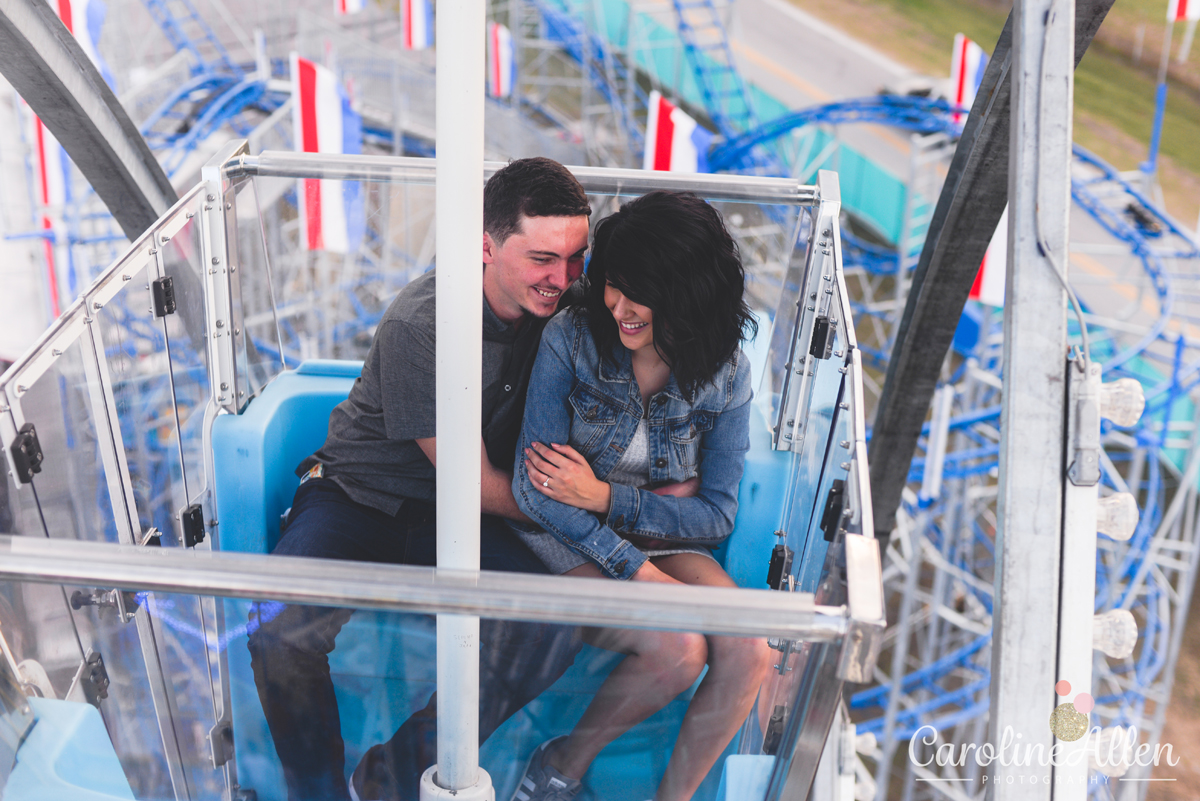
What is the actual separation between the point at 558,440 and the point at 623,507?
6.6 inches

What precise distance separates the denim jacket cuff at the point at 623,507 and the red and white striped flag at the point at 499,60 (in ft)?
24.1

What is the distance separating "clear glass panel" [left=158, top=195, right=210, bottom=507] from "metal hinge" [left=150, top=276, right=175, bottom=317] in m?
0.02

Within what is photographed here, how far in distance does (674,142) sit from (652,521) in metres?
4.56

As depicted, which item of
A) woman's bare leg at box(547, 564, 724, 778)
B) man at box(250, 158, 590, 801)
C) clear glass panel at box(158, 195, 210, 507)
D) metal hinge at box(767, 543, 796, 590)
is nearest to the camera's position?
woman's bare leg at box(547, 564, 724, 778)

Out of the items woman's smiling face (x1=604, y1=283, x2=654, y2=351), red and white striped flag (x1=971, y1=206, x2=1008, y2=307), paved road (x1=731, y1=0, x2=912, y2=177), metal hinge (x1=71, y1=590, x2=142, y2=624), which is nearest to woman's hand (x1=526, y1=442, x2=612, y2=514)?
woman's smiling face (x1=604, y1=283, x2=654, y2=351)

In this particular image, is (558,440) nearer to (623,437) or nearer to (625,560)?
(623,437)

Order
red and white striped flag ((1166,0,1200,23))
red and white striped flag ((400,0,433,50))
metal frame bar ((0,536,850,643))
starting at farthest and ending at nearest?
1. red and white striped flag ((400,0,433,50))
2. red and white striped flag ((1166,0,1200,23))
3. metal frame bar ((0,536,850,643))

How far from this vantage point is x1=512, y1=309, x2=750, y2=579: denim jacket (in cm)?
171

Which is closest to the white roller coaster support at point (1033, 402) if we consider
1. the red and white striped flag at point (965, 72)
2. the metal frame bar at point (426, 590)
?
the metal frame bar at point (426, 590)

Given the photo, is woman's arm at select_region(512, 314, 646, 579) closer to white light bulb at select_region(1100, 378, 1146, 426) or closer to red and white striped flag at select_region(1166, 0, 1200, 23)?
white light bulb at select_region(1100, 378, 1146, 426)

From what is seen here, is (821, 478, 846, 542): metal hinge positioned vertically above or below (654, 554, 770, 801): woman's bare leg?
above

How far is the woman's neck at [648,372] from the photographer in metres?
1.77

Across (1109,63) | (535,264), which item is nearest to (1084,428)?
(535,264)

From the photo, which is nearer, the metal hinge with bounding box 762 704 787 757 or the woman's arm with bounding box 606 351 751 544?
→ the metal hinge with bounding box 762 704 787 757
